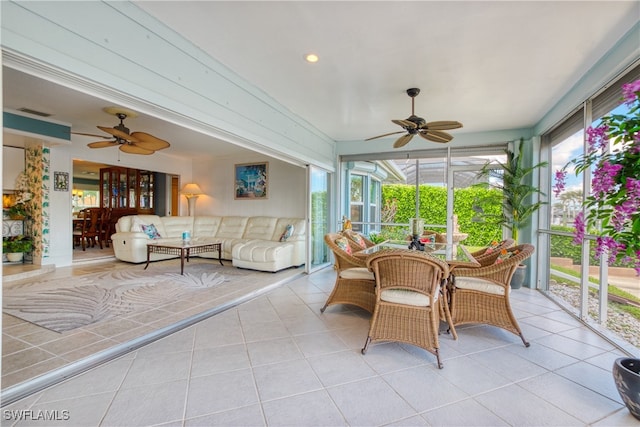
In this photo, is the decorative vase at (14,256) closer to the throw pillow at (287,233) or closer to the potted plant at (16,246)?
the potted plant at (16,246)

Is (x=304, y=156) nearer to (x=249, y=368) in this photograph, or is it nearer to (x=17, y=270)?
(x=249, y=368)

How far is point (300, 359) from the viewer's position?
2.29 metres

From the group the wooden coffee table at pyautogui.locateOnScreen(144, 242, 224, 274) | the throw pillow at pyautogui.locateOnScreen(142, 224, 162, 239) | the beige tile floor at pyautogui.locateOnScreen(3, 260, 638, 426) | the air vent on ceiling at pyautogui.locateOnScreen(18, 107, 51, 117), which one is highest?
the air vent on ceiling at pyautogui.locateOnScreen(18, 107, 51, 117)

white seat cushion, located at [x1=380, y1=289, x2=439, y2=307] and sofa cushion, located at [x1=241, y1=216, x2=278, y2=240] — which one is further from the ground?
sofa cushion, located at [x1=241, y1=216, x2=278, y2=240]

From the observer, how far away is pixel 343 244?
3.44 m

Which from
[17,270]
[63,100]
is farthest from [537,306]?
[17,270]

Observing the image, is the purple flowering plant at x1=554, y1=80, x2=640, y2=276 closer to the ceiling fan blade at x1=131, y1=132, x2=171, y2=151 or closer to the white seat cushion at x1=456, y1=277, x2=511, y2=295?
the white seat cushion at x1=456, y1=277, x2=511, y2=295

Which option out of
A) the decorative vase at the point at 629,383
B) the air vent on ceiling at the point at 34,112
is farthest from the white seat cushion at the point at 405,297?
the air vent on ceiling at the point at 34,112

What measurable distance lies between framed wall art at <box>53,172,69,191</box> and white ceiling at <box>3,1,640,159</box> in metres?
1.67

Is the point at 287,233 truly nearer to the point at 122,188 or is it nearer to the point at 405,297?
the point at 405,297

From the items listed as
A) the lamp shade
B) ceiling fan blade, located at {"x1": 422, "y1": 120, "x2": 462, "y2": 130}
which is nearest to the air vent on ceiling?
the lamp shade

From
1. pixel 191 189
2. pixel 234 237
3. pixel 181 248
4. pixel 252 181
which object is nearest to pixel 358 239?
pixel 181 248

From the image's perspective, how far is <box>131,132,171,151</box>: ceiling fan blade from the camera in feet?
13.4

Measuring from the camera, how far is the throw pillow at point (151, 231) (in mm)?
6053
